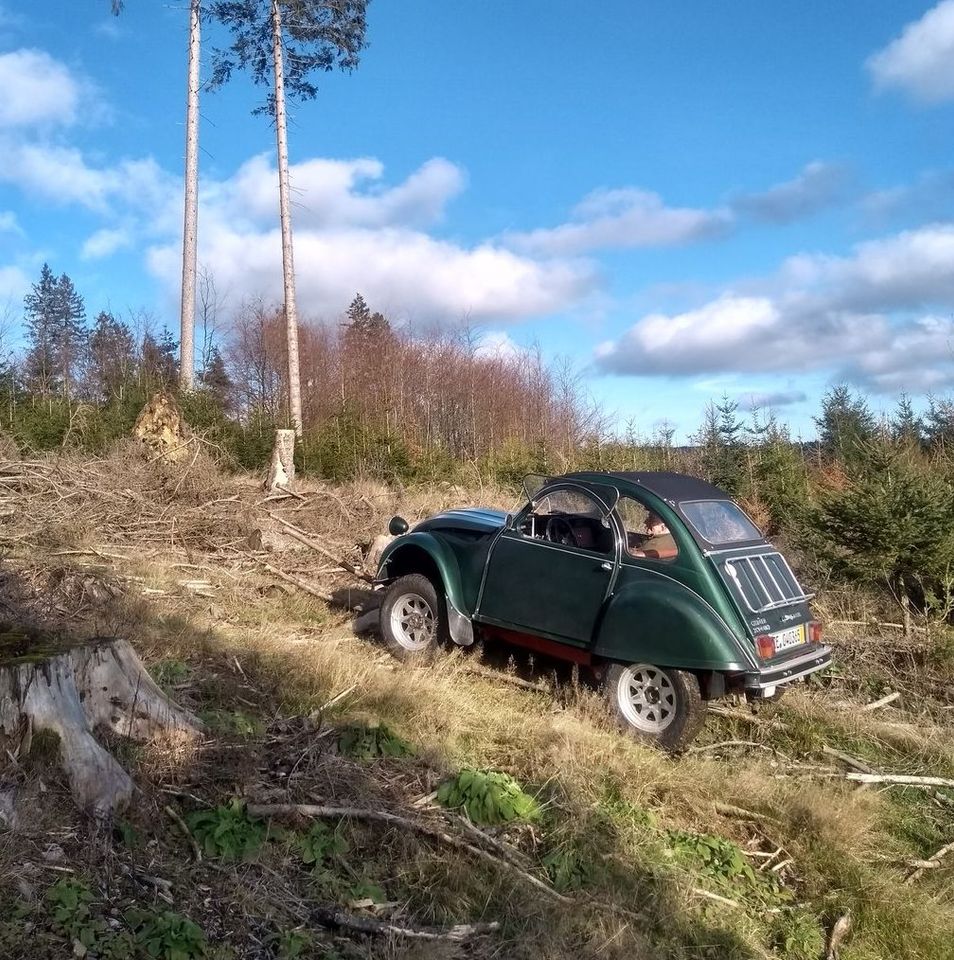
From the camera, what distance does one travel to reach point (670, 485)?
6426mm

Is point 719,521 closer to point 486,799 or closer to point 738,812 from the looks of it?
point 738,812

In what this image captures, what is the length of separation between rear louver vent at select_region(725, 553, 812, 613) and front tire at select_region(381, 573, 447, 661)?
8.38 feet

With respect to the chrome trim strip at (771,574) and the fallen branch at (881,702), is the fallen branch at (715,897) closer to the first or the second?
the chrome trim strip at (771,574)

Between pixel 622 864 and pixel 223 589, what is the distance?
655cm

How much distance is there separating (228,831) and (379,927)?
0.84m

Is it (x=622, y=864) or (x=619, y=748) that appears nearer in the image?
(x=622, y=864)

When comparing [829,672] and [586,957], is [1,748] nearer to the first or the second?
[586,957]

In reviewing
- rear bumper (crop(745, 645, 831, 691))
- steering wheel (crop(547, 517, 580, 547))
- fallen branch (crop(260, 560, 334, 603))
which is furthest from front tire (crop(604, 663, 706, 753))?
fallen branch (crop(260, 560, 334, 603))

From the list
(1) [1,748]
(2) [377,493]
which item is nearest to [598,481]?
(1) [1,748]

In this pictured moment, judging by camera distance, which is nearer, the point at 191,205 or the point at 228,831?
the point at 228,831

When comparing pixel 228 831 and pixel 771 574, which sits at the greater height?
pixel 771 574

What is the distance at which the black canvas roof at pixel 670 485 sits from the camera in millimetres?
6270

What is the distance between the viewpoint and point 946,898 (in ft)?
13.8

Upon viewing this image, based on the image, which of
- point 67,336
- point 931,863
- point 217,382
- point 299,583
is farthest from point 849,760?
point 67,336
